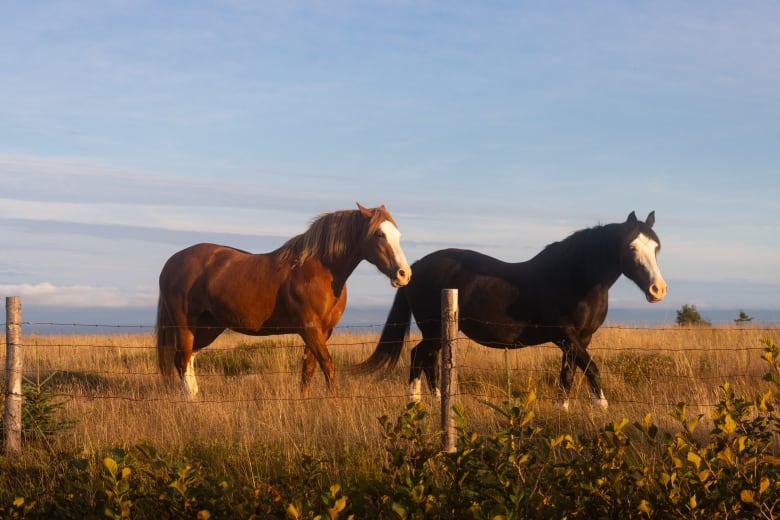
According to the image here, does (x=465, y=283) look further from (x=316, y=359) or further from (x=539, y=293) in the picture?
(x=316, y=359)

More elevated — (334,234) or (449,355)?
(334,234)

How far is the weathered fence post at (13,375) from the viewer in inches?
272

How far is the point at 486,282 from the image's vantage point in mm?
9617

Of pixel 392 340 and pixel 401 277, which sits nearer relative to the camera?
pixel 401 277

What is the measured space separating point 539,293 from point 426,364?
1.58 meters

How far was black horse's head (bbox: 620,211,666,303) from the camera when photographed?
8530 mm

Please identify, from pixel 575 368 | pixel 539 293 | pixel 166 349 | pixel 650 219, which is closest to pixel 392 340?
pixel 539 293

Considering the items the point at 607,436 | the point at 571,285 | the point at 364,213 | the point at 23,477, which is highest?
the point at 364,213

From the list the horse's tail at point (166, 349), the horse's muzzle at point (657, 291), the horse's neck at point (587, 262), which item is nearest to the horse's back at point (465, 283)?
the horse's neck at point (587, 262)

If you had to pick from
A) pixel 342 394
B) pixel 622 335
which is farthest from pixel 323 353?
pixel 622 335

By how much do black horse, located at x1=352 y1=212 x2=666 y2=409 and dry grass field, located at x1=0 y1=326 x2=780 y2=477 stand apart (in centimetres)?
41

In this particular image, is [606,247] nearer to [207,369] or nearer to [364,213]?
[364,213]

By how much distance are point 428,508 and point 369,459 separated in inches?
68.4

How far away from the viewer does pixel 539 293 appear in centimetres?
934
